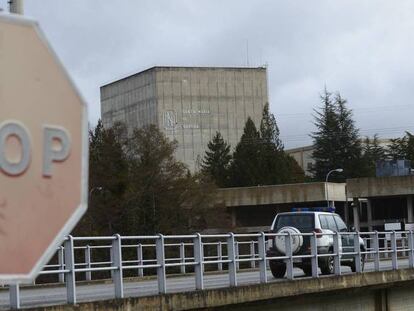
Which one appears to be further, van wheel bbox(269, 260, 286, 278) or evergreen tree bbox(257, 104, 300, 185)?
evergreen tree bbox(257, 104, 300, 185)

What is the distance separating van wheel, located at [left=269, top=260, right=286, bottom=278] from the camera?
20391 millimetres

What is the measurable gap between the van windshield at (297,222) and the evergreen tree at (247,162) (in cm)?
9193

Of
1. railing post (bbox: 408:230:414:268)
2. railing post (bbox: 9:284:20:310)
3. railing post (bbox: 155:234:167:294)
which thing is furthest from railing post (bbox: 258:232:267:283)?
railing post (bbox: 408:230:414:268)

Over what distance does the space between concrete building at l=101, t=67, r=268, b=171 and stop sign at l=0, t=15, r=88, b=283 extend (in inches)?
4962

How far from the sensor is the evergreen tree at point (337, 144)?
12131 cm

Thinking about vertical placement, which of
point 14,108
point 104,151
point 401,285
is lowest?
point 401,285

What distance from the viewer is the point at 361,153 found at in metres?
123

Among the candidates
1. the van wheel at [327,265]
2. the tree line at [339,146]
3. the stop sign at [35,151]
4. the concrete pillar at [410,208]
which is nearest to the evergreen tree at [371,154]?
the tree line at [339,146]

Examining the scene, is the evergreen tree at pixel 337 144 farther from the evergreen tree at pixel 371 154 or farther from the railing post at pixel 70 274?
the railing post at pixel 70 274

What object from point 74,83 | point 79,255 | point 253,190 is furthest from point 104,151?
point 74,83

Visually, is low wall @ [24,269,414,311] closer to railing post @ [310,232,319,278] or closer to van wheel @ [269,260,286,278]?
railing post @ [310,232,319,278]

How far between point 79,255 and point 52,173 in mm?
36188

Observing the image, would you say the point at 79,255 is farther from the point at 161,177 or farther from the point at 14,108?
the point at 14,108

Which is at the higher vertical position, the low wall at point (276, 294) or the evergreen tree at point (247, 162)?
the evergreen tree at point (247, 162)
